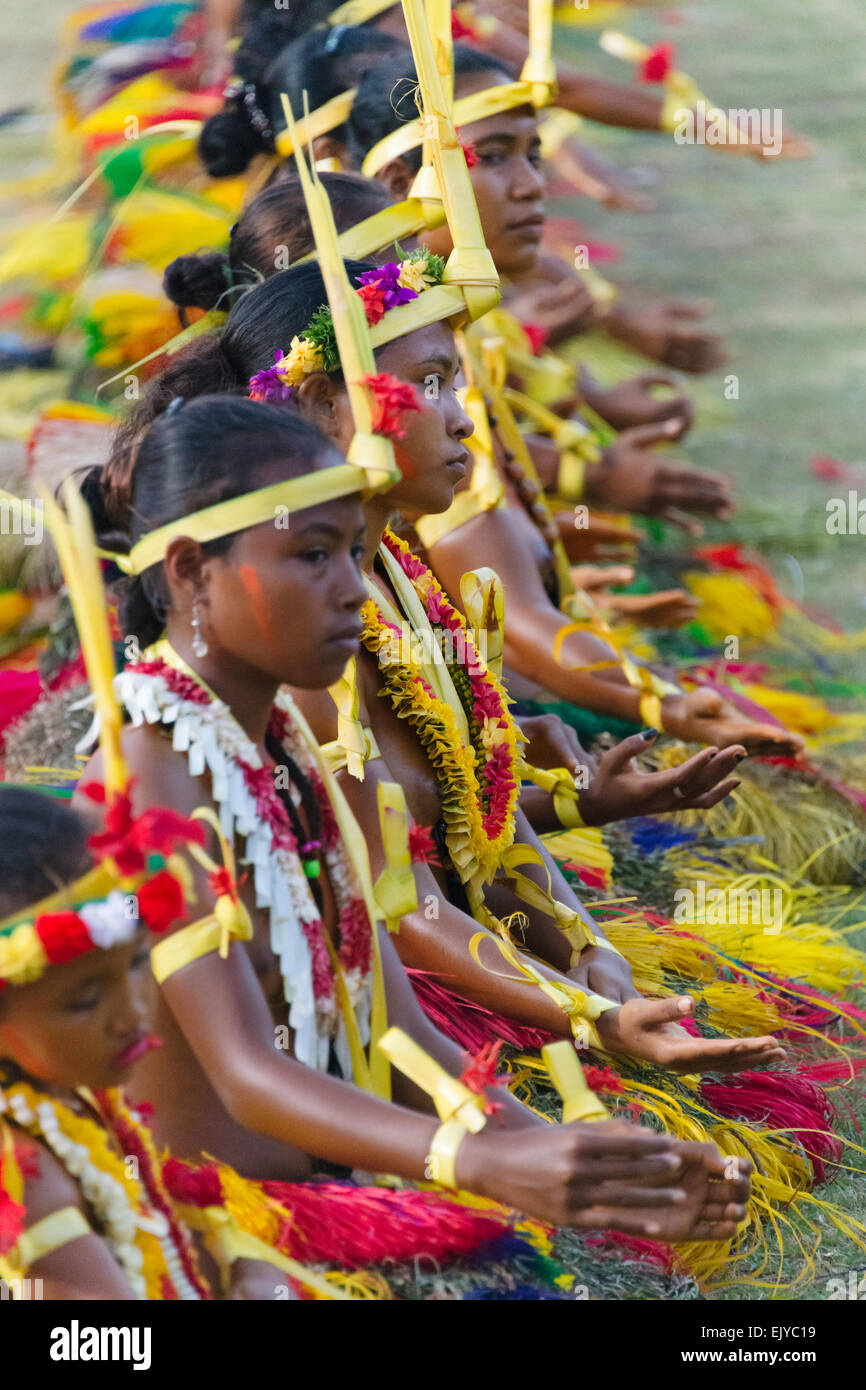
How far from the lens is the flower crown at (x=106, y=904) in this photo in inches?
75.9

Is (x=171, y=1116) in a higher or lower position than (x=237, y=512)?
lower

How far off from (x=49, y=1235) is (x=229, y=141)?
314cm

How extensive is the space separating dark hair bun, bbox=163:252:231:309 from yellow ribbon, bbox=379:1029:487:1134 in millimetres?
1553

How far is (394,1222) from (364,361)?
104 cm

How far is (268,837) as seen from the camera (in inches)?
90.4

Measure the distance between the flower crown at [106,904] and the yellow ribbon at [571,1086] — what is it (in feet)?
1.49

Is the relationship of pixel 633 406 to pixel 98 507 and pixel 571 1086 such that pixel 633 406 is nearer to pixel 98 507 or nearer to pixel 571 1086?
pixel 98 507

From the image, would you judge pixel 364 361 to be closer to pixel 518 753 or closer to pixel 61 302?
pixel 518 753

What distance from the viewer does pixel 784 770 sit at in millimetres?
4418

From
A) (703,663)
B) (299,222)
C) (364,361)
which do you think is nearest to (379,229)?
(299,222)

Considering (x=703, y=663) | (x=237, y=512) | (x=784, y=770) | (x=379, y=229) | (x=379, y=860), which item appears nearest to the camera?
(x=237, y=512)

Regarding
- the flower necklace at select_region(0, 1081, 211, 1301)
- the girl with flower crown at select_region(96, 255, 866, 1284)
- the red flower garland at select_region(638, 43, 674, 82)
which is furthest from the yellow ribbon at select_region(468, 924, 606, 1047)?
the red flower garland at select_region(638, 43, 674, 82)

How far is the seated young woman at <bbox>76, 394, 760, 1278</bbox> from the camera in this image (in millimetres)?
2111

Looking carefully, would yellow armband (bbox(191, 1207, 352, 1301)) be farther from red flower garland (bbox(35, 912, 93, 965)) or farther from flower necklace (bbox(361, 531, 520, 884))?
flower necklace (bbox(361, 531, 520, 884))
